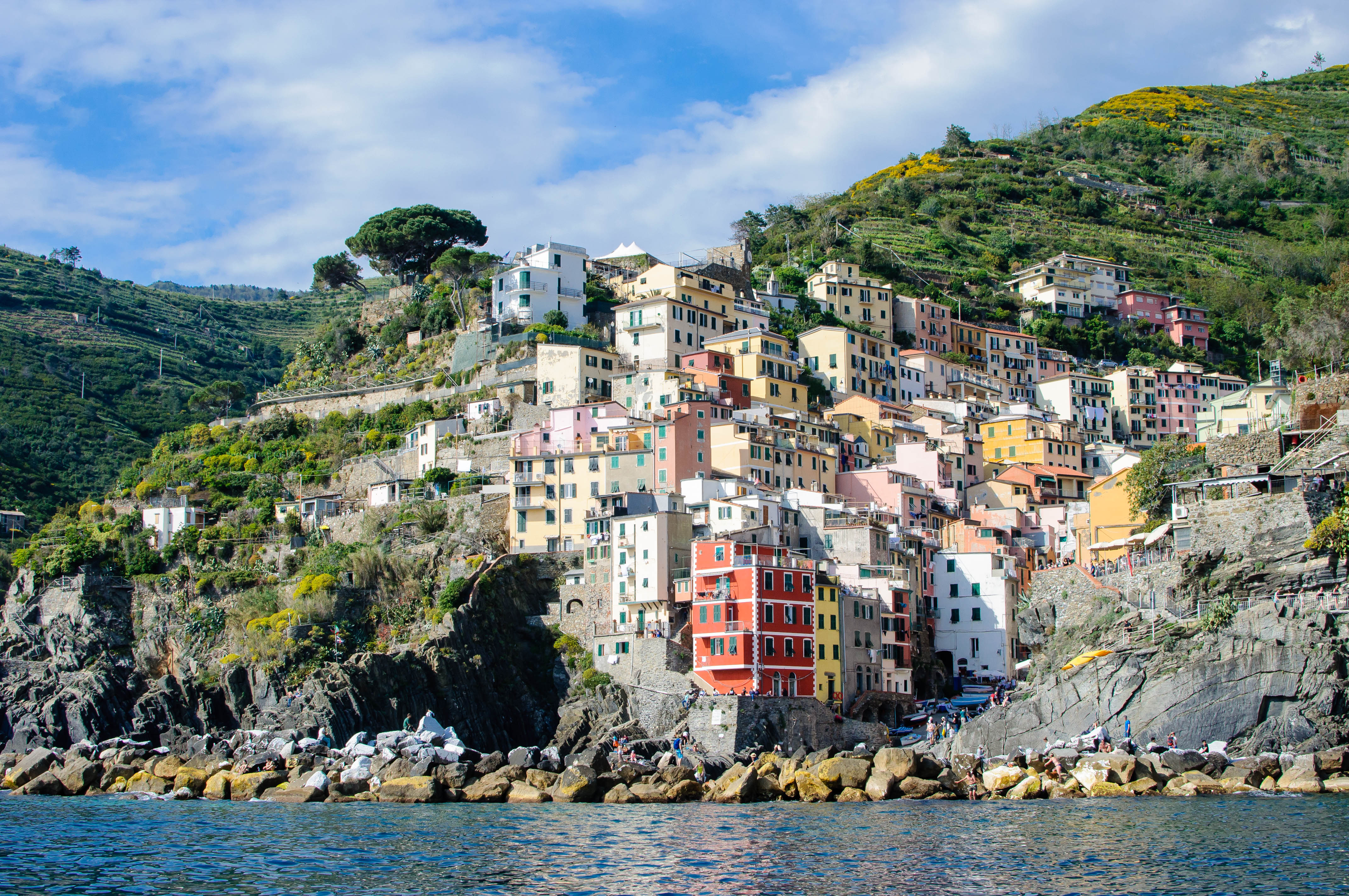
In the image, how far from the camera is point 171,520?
256 ft

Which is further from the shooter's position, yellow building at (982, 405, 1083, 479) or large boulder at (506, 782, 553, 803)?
yellow building at (982, 405, 1083, 479)

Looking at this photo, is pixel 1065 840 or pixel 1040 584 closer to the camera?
pixel 1065 840

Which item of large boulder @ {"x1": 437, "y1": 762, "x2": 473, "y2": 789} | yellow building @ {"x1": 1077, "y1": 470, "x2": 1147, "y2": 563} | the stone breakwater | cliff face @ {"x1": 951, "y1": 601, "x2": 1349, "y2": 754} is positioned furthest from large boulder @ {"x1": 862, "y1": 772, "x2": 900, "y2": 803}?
yellow building @ {"x1": 1077, "y1": 470, "x2": 1147, "y2": 563}

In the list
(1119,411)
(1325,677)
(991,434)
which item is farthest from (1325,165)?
(1325,677)

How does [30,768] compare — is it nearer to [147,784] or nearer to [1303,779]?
[147,784]

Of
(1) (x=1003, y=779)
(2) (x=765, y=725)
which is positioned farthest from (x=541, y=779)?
(1) (x=1003, y=779)

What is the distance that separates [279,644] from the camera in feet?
209

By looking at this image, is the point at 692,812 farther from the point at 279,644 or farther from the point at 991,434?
the point at 991,434

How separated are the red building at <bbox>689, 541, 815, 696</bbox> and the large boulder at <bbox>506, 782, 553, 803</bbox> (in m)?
10.5

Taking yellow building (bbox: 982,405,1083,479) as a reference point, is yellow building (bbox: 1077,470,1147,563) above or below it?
below

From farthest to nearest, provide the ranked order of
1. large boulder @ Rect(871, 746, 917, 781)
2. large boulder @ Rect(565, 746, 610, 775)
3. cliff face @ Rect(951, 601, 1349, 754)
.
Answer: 1. large boulder @ Rect(565, 746, 610, 775)
2. large boulder @ Rect(871, 746, 917, 781)
3. cliff face @ Rect(951, 601, 1349, 754)

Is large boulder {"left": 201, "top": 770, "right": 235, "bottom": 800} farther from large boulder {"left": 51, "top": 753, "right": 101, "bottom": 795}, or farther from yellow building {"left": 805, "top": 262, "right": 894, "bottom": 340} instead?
yellow building {"left": 805, "top": 262, "right": 894, "bottom": 340}

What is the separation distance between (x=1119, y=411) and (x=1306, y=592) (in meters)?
51.3

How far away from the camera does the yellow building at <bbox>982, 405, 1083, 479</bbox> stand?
88250 mm
